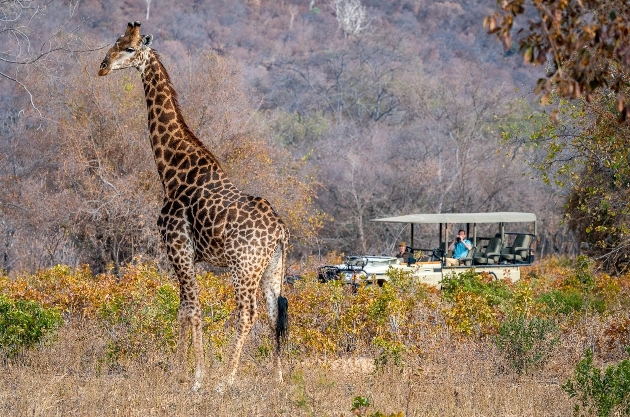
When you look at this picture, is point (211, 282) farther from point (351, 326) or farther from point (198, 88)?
point (198, 88)

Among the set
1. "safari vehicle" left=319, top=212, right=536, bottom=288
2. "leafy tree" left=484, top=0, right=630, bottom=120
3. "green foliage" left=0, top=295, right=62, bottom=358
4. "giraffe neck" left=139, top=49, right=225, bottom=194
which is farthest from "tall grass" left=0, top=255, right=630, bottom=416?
"safari vehicle" left=319, top=212, right=536, bottom=288

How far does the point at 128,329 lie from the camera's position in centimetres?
1004

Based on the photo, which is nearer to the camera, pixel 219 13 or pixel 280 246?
pixel 280 246

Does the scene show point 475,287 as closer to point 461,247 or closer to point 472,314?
point 472,314

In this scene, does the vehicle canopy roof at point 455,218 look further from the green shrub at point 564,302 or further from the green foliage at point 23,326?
the green foliage at point 23,326

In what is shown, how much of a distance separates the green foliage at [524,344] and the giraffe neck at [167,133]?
333cm

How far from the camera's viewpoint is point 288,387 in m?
8.37

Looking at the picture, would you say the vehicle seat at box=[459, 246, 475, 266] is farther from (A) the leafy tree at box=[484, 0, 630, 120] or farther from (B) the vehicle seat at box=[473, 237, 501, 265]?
(A) the leafy tree at box=[484, 0, 630, 120]

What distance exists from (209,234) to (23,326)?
7.56ft

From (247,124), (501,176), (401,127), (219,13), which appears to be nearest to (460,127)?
(401,127)

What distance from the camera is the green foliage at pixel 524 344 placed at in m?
9.38

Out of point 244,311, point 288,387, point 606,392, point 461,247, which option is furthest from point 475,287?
point 606,392

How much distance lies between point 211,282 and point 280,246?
3364mm

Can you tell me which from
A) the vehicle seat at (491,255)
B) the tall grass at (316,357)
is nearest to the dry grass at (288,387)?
the tall grass at (316,357)
